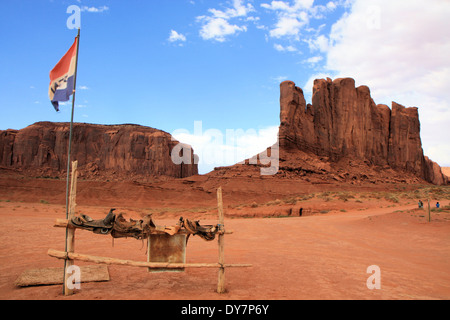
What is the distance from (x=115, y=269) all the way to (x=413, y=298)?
26.0ft

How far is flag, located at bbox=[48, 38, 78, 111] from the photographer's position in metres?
7.94

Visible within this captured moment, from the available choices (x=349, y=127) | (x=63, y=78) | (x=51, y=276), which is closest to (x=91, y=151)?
(x=349, y=127)

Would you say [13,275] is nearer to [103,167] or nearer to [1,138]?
[103,167]

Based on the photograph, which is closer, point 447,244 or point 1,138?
point 447,244

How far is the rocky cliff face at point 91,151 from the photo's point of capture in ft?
265

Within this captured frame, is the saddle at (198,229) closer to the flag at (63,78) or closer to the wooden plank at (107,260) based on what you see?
the wooden plank at (107,260)

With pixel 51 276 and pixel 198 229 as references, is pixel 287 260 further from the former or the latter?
pixel 51 276

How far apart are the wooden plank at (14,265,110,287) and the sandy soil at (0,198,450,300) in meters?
0.21

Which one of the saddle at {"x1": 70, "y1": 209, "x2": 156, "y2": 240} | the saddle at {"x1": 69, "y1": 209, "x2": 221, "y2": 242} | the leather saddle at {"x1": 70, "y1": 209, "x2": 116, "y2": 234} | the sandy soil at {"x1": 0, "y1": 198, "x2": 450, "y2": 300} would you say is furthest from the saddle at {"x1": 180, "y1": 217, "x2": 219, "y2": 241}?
the leather saddle at {"x1": 70, "y1": 209, "x2": 116, "y2": 234}

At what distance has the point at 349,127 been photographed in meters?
68.8

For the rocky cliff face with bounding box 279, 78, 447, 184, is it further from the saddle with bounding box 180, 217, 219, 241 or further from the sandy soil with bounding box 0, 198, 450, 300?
the saddle with bounding box 180, 217, 219, 241

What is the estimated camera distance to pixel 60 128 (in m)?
88.8

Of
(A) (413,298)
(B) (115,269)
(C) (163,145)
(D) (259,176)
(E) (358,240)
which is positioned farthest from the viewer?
(C) (163,145)
